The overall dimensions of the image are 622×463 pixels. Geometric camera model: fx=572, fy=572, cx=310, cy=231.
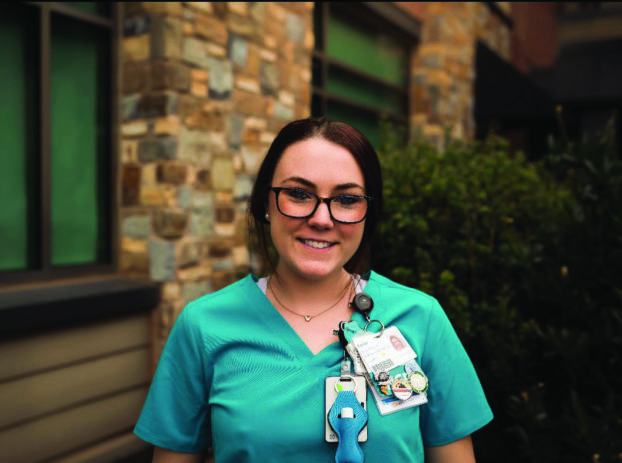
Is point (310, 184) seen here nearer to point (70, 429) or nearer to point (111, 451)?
point (70, 429)

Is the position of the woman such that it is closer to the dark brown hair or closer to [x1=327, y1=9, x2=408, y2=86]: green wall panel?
the dark brown hair

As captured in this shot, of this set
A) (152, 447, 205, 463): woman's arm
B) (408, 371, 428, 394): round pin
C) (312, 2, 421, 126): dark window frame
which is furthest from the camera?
(312, 2, 421, 126): dark window frame

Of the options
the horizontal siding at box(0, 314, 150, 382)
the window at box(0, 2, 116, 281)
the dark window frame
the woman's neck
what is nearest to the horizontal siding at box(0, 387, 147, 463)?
the horizontal siding at box(0, 314, 150, 382)

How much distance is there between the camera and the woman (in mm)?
1444

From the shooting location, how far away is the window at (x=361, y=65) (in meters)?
6.55

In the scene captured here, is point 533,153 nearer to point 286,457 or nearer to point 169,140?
point 169,140

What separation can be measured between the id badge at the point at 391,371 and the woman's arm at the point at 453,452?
18 cm

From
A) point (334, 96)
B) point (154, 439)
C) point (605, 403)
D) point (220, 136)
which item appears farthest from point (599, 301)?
point (334, 96)

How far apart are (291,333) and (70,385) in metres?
2.65

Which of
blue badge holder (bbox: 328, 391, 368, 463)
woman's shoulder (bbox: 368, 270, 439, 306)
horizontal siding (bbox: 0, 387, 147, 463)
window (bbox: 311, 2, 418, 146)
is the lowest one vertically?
horizontal siding (bbox: 0, 387, 147, 463)

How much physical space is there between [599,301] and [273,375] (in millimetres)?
2438

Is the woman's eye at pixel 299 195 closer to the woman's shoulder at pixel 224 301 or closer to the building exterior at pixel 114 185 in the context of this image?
the woman's shoulder at pixel 224 301

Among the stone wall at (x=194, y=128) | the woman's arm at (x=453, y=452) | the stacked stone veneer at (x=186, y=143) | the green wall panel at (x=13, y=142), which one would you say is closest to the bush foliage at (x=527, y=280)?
the stone wall at (x=194, y=128)

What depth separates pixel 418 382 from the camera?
1468 mm
